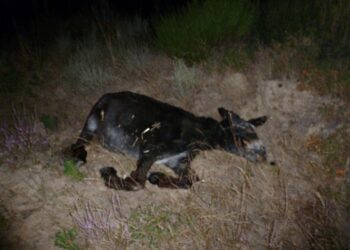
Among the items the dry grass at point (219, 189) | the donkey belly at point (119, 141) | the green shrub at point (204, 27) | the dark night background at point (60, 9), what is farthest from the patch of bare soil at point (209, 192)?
the dark night background at point (60, 9)

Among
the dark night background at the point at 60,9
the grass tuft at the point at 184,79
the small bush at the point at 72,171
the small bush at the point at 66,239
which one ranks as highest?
the dark night background at the point at 60,9

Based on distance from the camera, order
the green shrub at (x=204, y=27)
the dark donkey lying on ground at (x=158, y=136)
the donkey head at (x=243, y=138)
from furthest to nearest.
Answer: the green shrub at (x=204, y=27) < the donkey head at (x=243, y=138) < the dark donkey lying on ground at (x=158, y=136)

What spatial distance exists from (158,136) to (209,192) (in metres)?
1.13

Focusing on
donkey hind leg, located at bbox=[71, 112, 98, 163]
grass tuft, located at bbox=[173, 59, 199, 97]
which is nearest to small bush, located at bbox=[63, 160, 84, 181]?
donkey hind leg, located at bbox=[71, 112, 98, 163]

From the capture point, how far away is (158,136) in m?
5.41

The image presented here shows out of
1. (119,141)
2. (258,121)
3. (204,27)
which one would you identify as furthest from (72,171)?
(204,27)

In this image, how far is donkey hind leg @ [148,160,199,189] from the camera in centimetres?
493

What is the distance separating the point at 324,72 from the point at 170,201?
3.44m

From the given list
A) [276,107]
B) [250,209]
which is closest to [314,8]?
[276,107]

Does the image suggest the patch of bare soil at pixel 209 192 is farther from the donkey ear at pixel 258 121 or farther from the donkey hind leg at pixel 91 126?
the donkey hind leg at pixel 91 126

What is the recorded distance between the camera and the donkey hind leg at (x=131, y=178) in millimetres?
4898

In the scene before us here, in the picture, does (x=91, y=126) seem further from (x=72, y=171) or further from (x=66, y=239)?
(x=66, y=239)

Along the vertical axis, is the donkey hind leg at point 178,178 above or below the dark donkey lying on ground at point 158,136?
below

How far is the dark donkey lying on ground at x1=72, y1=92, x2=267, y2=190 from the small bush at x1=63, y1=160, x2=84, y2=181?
26cm
